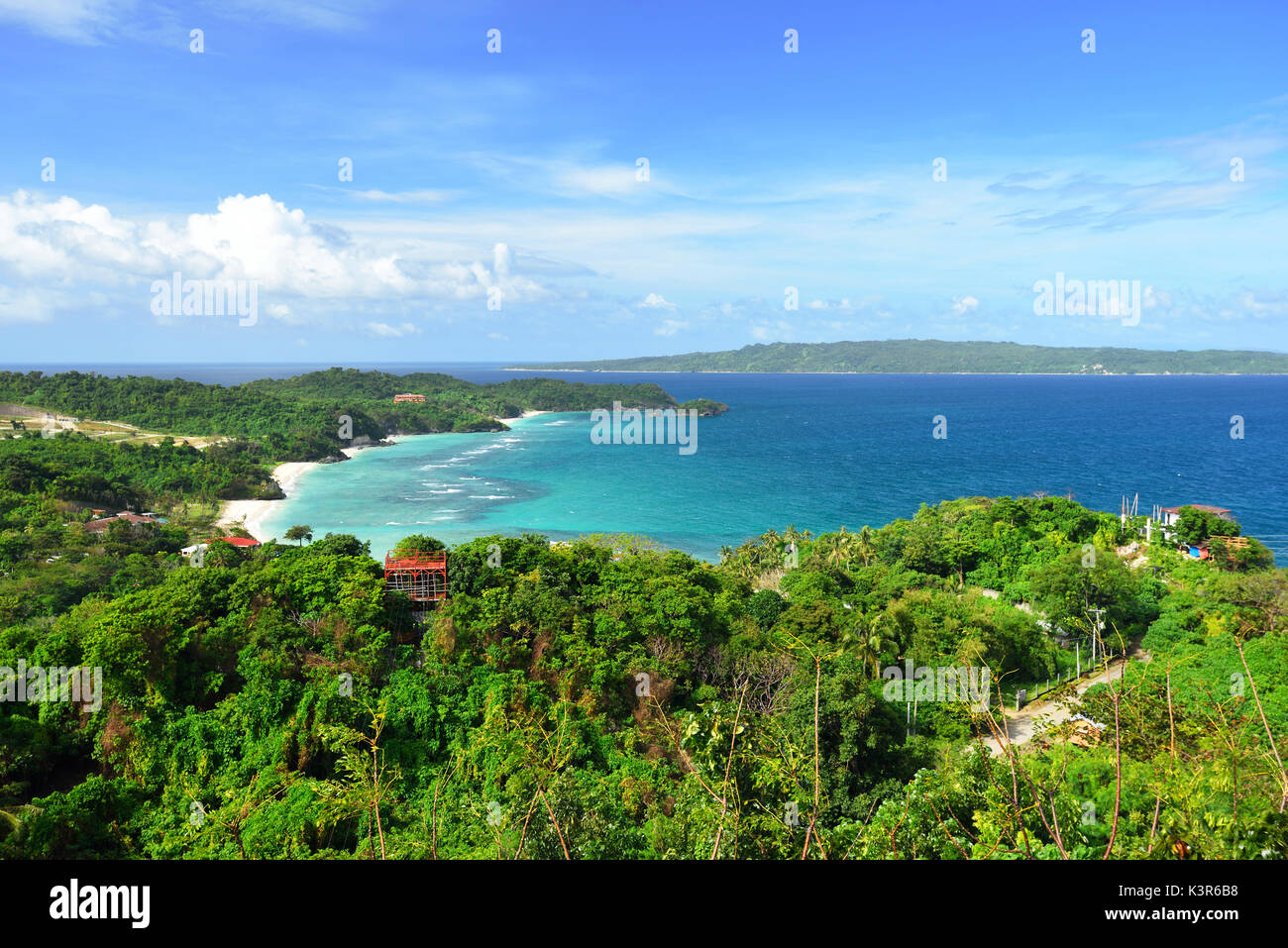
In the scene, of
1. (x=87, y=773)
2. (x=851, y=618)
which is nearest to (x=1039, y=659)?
(x=851, y=618)

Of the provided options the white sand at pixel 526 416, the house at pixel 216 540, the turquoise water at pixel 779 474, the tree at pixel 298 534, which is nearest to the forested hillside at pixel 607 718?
the house at pixel 216 540

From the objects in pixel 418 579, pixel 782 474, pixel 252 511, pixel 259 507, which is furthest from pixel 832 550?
pixel 259 507

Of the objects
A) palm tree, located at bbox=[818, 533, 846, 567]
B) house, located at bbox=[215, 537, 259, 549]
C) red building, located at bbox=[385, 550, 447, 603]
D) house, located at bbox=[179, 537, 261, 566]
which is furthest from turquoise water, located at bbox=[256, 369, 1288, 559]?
red building, located at bbox=[385, 550, 447, 603]

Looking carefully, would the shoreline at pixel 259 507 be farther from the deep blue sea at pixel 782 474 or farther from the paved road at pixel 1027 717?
the paved road at pixel 1027 717

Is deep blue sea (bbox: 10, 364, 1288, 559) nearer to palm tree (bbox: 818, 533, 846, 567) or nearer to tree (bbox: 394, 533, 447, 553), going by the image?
palm tree (bbox: 818, 533, 846, 567)

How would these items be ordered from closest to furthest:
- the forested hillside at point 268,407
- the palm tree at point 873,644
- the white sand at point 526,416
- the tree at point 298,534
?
1. the palm tree at point 873,644
2. the tree at point 298,534
3. the forested hillside at point 268,407
4. the white sand at point 526,416

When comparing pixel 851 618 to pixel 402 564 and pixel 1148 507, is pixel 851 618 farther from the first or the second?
pixel 1148 507
